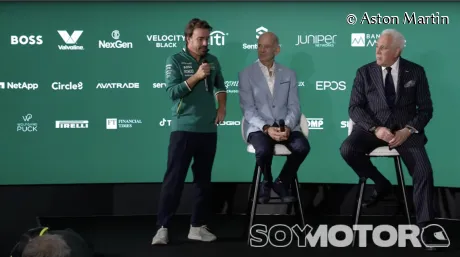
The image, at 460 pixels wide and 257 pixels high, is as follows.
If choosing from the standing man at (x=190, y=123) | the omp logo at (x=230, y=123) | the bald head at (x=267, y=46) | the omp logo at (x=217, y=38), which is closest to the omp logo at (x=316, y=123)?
the omp logo at (x=230, y=123)

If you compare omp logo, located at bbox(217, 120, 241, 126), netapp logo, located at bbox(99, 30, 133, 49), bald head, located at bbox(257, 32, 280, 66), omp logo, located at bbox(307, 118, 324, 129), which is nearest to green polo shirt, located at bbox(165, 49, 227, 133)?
bald head, located at bbox(257, 32, 280, 66)

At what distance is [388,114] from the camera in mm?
5129

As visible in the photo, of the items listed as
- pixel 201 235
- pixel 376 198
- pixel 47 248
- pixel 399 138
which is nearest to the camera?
pixel 47 248

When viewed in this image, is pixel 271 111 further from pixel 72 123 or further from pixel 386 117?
pixel 72 123

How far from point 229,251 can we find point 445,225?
2.00 meters

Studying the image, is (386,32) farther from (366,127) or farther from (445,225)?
(445,225)

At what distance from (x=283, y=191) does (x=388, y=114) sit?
0.88m

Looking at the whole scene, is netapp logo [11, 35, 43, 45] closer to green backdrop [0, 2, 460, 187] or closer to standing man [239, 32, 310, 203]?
green backdrop [0, 2, 460, 187]

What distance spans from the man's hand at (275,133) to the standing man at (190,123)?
0.41 m

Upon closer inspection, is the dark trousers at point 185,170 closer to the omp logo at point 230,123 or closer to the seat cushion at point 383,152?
the seat cushion at point 383,152

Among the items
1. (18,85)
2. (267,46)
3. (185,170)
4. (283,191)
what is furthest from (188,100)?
(18,85)

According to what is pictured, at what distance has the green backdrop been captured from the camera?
21.4ft

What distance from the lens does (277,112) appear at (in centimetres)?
546

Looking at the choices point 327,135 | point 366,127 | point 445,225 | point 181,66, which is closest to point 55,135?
point 181,66
